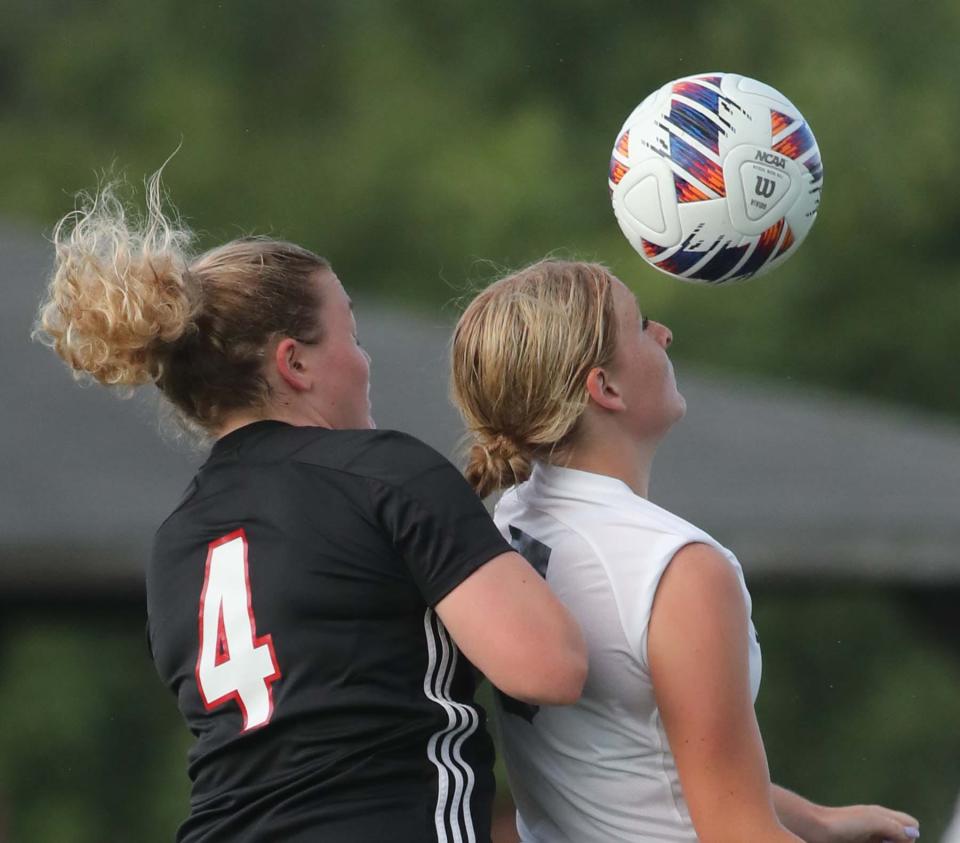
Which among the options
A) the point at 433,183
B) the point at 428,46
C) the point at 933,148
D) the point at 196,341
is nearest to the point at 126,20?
the point at 428,46

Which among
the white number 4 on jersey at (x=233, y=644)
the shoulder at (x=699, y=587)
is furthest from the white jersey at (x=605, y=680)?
the white number 4 on jersey at (x=233, y=644)

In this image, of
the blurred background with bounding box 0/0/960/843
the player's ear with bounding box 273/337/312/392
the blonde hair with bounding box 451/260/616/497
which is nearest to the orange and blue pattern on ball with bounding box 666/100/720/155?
the blonde hair with bounding box 451/260/616/497

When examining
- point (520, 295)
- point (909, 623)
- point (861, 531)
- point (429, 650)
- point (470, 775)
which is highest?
point (520, 295)

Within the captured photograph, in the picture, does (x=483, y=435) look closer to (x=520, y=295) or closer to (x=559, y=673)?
(x=520, y=295)

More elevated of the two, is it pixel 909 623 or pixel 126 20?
pixel 126 20

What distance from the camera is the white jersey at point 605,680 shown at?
2.72m

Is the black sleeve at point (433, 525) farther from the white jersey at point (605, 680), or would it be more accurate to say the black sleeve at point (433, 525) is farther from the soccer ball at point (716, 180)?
the soccer ball at point (716, 180)

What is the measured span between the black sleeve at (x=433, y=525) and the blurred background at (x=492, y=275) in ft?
10.9

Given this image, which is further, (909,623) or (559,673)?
(909,623)

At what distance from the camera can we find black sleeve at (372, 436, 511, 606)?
2580 mm

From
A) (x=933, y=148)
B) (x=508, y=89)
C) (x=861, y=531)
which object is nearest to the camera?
(x=861, y=531)

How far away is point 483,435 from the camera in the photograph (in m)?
3.03

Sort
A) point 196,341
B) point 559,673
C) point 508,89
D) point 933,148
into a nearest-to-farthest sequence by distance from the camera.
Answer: point 559,673
point 196,341
point 933,148
point 508,89

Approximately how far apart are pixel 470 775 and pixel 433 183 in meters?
12.9
